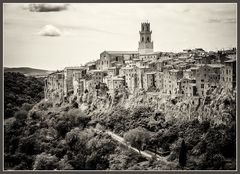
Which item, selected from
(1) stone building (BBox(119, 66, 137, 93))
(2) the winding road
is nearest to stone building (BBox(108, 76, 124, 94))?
(1) stone building (BBox(119, 66, 137, 93))

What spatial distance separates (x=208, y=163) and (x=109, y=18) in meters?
3.24

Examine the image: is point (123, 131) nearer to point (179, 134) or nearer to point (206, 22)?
point (179, 134)

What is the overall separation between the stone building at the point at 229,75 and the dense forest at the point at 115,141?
20cm

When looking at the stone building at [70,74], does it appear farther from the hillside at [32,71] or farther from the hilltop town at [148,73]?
the hillside at [32,71]

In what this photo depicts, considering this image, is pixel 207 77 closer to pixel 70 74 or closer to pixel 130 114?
pixel 130 114

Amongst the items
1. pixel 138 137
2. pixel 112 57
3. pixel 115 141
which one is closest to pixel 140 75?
pixel 112 57

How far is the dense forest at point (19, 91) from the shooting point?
946 cm

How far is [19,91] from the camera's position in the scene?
9805 millimetres

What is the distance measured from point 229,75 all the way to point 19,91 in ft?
13.4

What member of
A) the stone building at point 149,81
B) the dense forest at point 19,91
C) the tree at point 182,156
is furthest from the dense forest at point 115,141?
the stone building at point 149,81

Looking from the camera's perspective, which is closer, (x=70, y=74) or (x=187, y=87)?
(x=187, y=87)

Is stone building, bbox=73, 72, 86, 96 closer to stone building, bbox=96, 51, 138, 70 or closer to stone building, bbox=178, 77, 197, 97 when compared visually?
stone building, bbox=96, 51, 138, 70

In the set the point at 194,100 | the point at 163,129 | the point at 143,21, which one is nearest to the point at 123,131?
the point at 163,129

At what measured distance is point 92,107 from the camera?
381 inches
